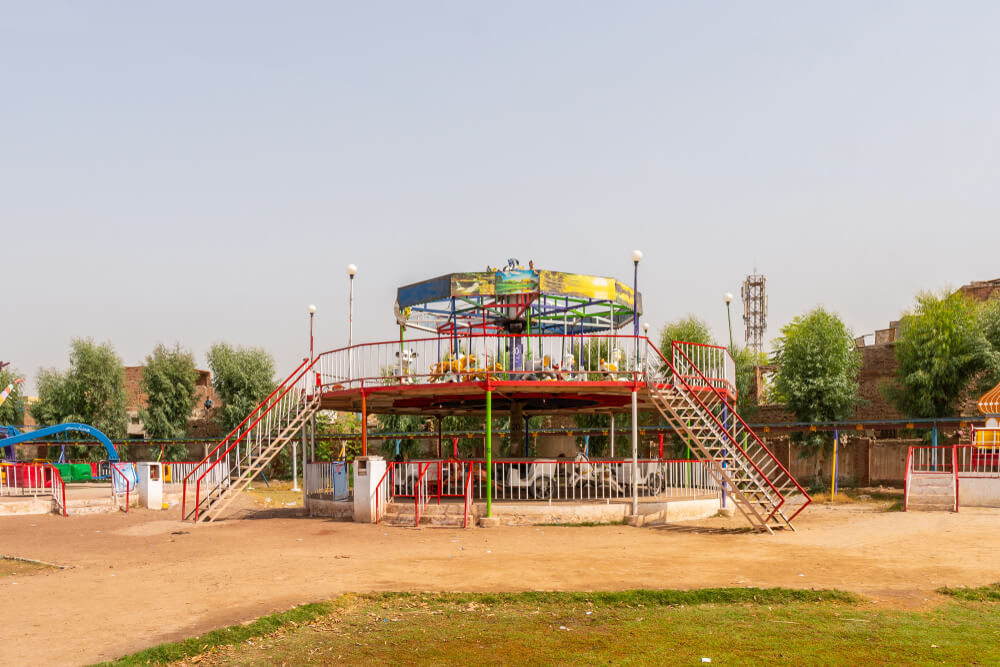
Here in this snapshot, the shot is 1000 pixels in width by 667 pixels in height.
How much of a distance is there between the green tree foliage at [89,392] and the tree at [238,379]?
7.52 m

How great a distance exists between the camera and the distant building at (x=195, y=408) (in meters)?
56.4

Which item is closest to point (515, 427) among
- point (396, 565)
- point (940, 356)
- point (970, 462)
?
point (396, 565)

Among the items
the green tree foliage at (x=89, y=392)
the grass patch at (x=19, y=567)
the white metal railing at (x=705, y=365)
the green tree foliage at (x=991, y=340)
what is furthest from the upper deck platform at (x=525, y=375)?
the green tree foliage at (x=89, y=392)

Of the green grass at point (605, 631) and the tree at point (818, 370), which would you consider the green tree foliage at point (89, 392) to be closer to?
the tree at point (818, 370)

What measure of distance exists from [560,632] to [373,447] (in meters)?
41.9

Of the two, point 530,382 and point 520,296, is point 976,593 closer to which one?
point 530,382

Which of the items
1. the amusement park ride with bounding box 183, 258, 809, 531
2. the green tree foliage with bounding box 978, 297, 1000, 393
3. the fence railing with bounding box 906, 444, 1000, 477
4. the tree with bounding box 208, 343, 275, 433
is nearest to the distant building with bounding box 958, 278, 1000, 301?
the green tree foliage with bounding box 978, 297, 1000, 393

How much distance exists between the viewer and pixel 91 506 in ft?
88.9

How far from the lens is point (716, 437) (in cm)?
2061

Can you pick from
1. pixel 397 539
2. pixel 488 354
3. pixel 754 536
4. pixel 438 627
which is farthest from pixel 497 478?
pixel 438 627

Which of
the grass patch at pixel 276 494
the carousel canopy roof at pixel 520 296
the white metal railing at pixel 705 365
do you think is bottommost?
the grass patch at pixel 276 494

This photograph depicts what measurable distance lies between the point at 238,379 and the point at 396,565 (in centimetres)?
4051

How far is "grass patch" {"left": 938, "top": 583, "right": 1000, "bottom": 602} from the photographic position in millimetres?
11133

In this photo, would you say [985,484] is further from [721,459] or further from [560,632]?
[560,632]
